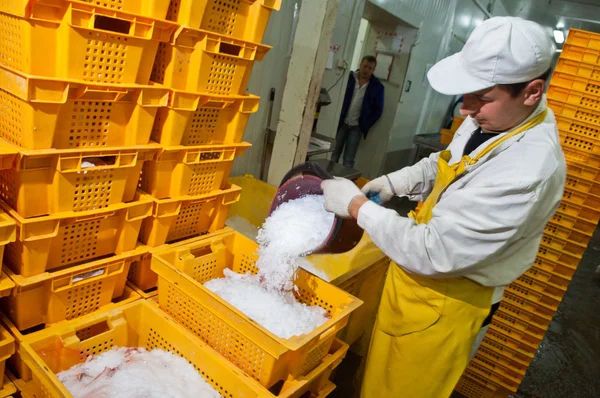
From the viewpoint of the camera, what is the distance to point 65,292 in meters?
1.52

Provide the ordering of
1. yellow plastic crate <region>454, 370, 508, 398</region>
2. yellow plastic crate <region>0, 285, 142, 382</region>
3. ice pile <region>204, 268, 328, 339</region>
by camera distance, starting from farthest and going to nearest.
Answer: yellow plastic crate <region>454, 370, 508, 398</region> → ice pile <region>204, 268, 328, 339</region> → yellow plastic crate <region>0, 285, 142, 382</region>

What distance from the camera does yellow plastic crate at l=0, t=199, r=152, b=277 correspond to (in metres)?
1.36

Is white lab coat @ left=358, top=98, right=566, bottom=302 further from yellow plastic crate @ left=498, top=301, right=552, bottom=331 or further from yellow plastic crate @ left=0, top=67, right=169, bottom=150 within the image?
yellow plastic crate @ left=498, top=301, right=552, bottom=331

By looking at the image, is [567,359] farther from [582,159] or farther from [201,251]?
[201,251]

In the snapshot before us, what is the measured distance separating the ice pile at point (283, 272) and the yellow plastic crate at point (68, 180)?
64 centimetres

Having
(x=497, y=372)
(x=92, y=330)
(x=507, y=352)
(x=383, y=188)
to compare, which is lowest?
(x=497, y=372)

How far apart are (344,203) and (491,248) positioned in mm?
532

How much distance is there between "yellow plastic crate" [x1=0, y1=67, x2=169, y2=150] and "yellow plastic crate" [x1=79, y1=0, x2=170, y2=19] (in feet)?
0.80

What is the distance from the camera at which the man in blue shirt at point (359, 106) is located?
544cm

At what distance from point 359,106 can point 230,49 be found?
4.13 meters

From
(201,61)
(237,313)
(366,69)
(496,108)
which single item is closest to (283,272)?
(237,313)

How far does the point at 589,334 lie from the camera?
3793 millimetres

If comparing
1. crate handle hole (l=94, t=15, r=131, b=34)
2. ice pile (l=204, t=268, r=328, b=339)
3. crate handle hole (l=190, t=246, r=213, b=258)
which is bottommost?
ice pile (l=204, t=268, r=328, b=339)

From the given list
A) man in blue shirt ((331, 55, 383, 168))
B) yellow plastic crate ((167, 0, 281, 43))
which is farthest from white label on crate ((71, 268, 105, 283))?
man in blue shirt ((331, 55, 383, 168))
